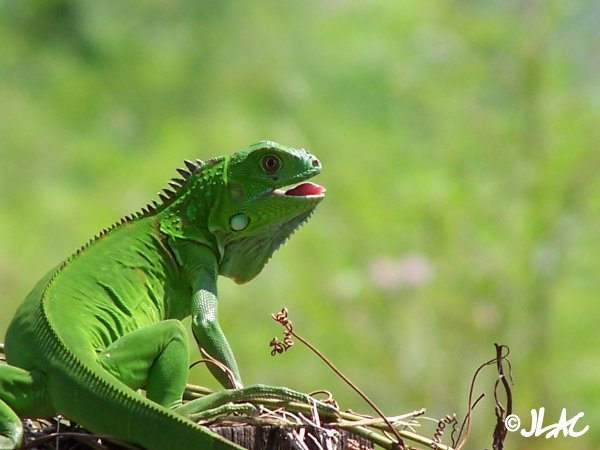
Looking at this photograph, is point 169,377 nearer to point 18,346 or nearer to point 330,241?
point 18,346

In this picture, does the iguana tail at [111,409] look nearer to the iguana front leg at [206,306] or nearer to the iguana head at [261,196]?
the iguana front leg at [206,306]

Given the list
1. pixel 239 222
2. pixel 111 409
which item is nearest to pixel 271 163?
pixel 239 222

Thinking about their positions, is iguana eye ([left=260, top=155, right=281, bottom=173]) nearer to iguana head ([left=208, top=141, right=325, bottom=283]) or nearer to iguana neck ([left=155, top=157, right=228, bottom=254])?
iguana head ([left=208, top=141, right=325, bottom=283])

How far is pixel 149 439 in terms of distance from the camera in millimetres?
2535

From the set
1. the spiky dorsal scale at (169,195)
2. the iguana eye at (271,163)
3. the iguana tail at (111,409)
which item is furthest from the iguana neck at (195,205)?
the iguana tail at (111,409)

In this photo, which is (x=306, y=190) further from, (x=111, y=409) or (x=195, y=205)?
(x=111, y=409)

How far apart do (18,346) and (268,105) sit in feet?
21.6

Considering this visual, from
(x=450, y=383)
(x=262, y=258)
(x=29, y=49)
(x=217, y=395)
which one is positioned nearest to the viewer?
(x=217, y=395)

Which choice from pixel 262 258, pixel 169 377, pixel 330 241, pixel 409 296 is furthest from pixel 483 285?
pixel 169 377

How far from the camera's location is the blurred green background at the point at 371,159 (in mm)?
8305

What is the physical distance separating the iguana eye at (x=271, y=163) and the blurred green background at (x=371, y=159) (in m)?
4.43

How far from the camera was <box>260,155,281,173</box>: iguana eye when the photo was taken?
11.9 ft

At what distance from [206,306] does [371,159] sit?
590 centimetres

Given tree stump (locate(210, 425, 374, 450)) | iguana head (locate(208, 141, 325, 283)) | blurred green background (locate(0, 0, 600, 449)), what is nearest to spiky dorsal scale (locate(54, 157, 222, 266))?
iguana head (locate(208, 141, 325, 283))
